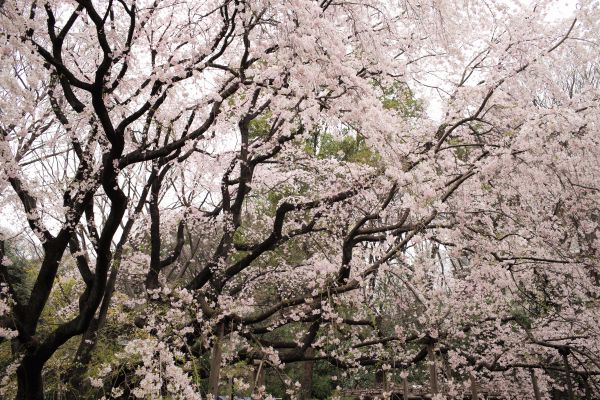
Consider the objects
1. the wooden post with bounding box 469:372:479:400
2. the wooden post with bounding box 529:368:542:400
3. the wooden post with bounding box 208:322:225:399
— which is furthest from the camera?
the wooden post with bounding box 529:368:542:400

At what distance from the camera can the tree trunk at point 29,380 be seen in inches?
201

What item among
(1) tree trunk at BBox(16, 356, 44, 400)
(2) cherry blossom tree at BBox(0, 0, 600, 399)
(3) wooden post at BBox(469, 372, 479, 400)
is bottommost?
(1) tree trunk at BBox(16, 356, 44, 400)

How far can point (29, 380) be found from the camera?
5145 mm

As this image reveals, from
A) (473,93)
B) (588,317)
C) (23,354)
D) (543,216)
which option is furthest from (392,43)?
(23,354)

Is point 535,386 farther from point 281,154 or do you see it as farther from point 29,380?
point 29,380

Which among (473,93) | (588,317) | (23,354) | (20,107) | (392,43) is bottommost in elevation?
(23,354)

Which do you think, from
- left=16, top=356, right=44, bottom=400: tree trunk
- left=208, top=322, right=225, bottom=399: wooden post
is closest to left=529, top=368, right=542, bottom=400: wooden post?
left=208, top=322, right=225, bottom=399: wooden post

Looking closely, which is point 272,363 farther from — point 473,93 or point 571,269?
point 473,93

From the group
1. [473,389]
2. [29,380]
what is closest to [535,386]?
[473,389]

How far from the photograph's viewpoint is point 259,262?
13695mm

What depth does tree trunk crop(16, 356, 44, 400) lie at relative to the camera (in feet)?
16.8

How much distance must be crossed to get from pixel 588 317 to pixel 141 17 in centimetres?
766

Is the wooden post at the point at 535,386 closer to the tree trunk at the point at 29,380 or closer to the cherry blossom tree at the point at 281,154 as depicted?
the cherry blossom tree at the point at 281,154

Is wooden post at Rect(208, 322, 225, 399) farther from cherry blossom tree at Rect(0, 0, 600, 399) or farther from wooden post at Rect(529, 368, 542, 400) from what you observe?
wooden post at Rect(529, 368, 542, 400)
